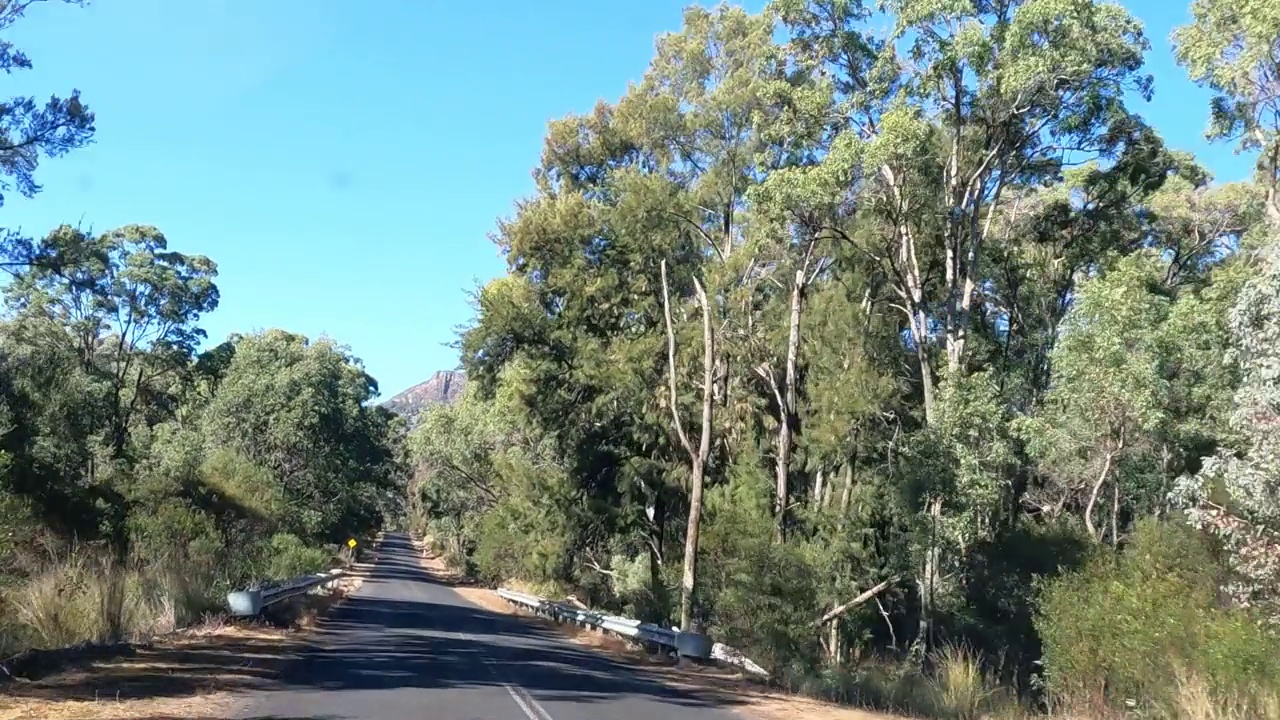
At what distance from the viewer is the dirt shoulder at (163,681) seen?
36.5 feet

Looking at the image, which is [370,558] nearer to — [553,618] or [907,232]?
[553,618]

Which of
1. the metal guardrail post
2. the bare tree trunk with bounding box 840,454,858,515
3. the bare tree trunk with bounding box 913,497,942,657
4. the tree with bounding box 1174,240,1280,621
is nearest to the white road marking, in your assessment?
the tree with bounding box 1174,240,1280,621

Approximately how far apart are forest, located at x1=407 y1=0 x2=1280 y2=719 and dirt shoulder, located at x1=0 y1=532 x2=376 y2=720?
9481 millimetres

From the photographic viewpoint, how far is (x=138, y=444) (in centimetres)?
4831

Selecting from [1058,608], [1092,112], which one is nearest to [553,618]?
[1058,608]

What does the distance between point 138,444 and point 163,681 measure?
38512 mm

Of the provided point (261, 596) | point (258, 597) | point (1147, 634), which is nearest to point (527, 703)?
point (1147, 634)

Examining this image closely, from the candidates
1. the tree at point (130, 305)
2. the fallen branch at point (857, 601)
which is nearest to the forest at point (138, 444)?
the tree at point (130, 305)

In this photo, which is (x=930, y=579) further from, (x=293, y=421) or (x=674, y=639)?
(x=293, y=421)

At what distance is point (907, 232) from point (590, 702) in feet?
66.8

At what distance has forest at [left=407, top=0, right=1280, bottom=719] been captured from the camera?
23.1 m

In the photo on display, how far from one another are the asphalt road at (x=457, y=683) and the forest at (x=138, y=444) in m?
3.37

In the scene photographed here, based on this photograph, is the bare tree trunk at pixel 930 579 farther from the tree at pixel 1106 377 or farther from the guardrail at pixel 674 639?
the guardrail at pixel 674 639

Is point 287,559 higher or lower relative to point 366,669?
higher
